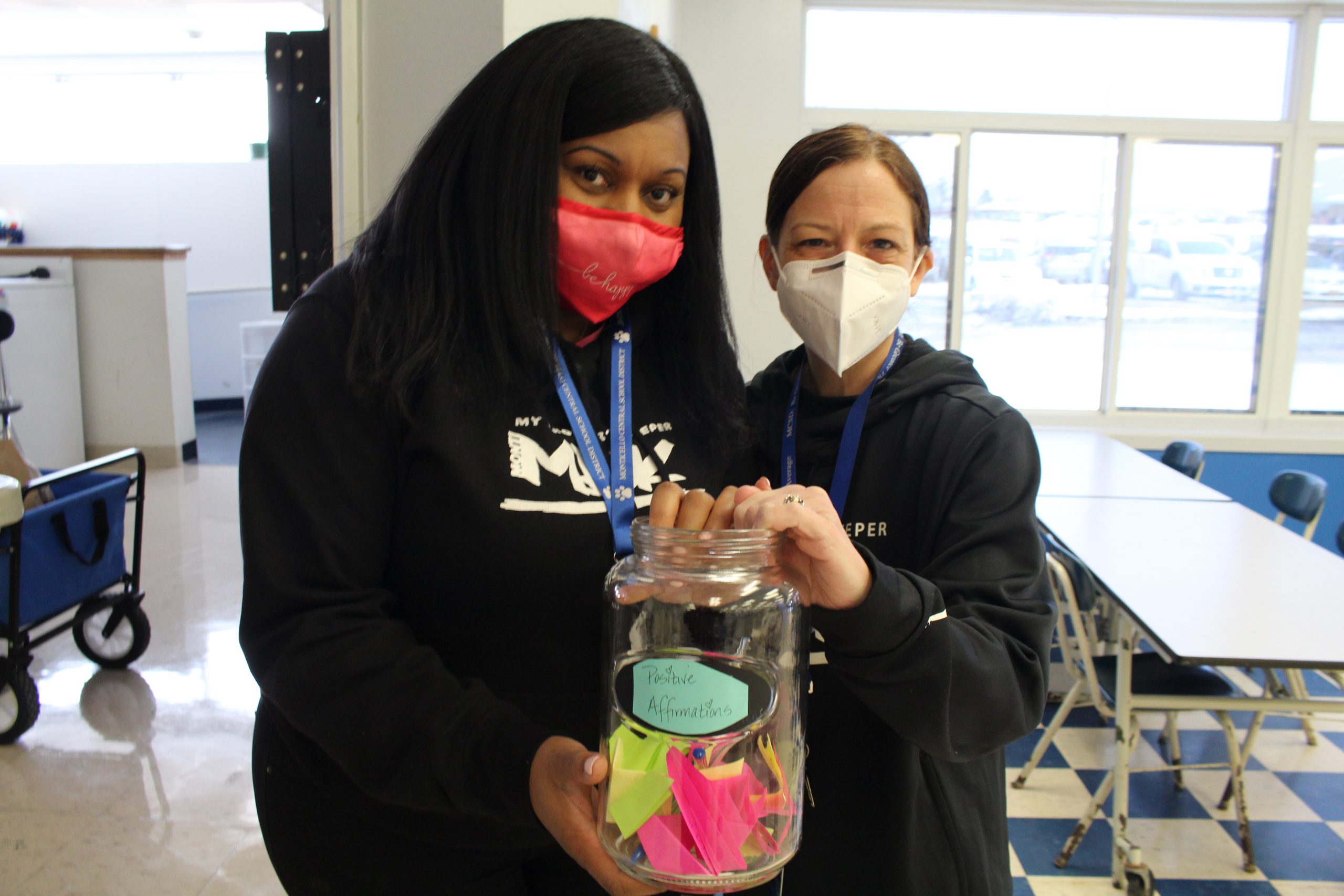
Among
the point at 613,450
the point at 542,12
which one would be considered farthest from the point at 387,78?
the point at 613,450

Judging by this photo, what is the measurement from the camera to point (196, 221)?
903 cm

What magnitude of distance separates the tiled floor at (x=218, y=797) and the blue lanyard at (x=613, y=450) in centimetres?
189

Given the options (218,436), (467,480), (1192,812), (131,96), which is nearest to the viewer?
(467,480)

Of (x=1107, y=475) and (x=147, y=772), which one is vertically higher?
(x=1107, y=475)

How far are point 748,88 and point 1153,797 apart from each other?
12.6 ft

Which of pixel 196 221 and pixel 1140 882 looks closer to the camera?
pixel 1140 882

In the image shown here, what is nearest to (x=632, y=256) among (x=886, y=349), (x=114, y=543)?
(x=886, y=349)

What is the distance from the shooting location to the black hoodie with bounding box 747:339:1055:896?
821 mm

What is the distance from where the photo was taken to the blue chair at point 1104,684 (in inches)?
101

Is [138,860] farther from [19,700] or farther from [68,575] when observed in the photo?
[68,575]

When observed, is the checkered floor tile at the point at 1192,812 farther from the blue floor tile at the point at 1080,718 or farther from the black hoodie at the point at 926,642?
the black hoodie at the point at 926,642

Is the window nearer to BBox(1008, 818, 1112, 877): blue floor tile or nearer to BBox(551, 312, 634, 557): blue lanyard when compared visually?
BBox(1008, 818, 1112, 877): blue floor tile

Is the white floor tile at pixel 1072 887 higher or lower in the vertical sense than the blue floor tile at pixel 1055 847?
higher

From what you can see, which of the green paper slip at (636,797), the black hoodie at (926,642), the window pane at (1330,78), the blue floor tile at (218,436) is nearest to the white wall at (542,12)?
the black hoodie at (926,642)
